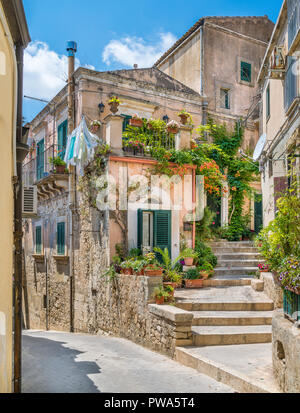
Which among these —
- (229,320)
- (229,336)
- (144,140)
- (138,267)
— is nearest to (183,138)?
(144,140)

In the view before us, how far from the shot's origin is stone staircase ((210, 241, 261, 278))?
1256 centimetres

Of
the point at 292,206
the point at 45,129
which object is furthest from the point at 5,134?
the point at 45,129

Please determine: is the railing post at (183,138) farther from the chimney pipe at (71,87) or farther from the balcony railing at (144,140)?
the chimney pipe at (71,87)

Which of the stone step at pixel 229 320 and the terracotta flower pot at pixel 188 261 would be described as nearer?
the stone step at pixel 229 320

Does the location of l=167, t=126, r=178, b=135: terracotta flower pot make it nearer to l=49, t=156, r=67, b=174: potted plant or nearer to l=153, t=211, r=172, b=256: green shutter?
l=153, t=211, r=172, b=256: green shutter

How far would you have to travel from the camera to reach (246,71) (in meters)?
18.9

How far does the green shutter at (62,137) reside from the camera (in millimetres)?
A: 15497

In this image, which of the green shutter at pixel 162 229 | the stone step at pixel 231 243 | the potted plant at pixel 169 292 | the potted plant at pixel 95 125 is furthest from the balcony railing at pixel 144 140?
the potted plant at pixel 169 292

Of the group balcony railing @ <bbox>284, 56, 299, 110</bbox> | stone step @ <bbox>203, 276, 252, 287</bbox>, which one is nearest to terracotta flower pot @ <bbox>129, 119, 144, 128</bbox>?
balcony railing @ <bbox>284, 56, 299, 110</bbox>

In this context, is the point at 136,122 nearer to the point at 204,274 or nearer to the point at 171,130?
the point at 171,130

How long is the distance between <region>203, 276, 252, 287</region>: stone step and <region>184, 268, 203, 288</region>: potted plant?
25 centimetres

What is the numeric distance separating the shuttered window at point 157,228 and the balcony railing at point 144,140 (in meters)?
1.86

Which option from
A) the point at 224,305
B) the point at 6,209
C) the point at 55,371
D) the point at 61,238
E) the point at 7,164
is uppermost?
the point at 7,164

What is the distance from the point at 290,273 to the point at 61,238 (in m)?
11.4
